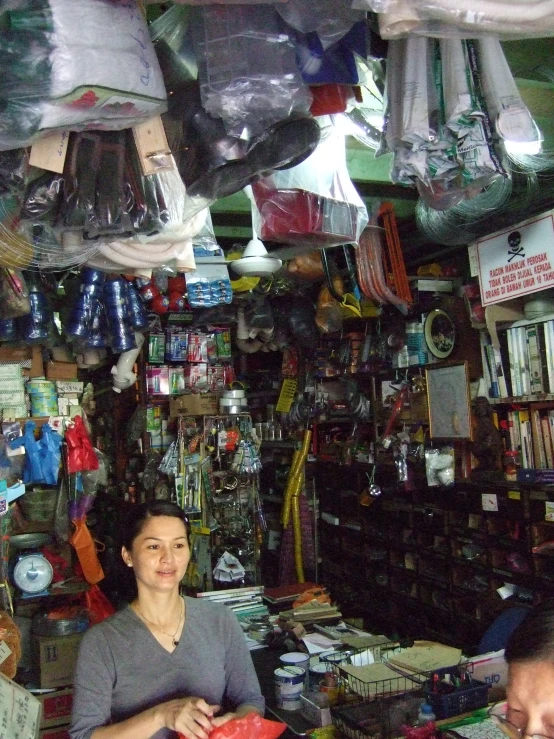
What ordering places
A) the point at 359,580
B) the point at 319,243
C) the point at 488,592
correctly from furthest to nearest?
the point at 359,580 < the point at 488,592 < the point at 319,243

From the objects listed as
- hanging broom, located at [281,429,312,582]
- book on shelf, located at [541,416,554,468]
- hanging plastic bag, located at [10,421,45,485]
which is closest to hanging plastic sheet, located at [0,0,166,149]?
book on shelf, located at [541,416,554,468]

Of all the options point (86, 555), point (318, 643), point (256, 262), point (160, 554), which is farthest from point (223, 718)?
point (86, 555)

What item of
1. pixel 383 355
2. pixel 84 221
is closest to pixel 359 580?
pixel 383 355

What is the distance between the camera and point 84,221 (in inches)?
69.8

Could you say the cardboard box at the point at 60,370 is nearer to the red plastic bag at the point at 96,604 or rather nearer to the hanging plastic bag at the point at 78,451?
the hanging plastic bag at the point at 78,451

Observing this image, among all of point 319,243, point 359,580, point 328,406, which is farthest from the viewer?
point 328,406

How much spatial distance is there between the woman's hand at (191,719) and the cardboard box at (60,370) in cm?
377

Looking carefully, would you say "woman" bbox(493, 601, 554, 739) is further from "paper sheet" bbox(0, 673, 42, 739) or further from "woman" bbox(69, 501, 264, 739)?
"paper sheet" bbox(0, 673, 42, 739)

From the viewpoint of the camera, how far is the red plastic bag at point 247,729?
1.60 metres

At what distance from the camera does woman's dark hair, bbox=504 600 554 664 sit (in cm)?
107

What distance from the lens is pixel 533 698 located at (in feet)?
3.51

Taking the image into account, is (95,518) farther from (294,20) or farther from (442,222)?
(294,20)

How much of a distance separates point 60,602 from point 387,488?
252cm

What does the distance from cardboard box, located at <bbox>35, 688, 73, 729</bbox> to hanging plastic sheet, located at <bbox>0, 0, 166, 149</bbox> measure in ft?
11.7
